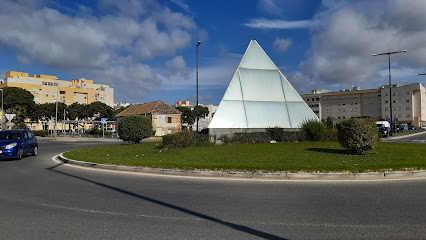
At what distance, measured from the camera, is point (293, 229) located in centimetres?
495

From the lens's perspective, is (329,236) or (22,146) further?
(22,146)

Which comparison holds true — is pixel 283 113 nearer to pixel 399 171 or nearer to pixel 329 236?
pixel 399 171

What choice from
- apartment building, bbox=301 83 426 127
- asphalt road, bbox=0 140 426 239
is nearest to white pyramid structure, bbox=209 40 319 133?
asphalt road, bbox=0 140 426 239

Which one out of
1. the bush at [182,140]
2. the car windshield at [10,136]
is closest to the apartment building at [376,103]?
the bush at [182,140]

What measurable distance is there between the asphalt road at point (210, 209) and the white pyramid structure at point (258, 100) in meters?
14.3

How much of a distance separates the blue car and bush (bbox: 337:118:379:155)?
1596 cm

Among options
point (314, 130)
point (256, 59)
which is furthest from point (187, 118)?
point (314, 130)

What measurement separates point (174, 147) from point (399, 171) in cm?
1247

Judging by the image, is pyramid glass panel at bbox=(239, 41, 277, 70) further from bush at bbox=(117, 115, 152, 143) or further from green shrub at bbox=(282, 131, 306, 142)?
bush at bbox=(117, 115, 152, 143)

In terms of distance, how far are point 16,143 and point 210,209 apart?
1370cm

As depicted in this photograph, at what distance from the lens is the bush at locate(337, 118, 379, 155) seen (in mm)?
14367

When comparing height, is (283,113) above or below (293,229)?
above

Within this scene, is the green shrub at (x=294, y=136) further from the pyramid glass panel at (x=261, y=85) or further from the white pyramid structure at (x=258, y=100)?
the pyramid glass panel at (x=261, y=85)

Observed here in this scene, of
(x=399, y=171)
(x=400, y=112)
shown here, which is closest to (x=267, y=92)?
(x=399, y=171)
